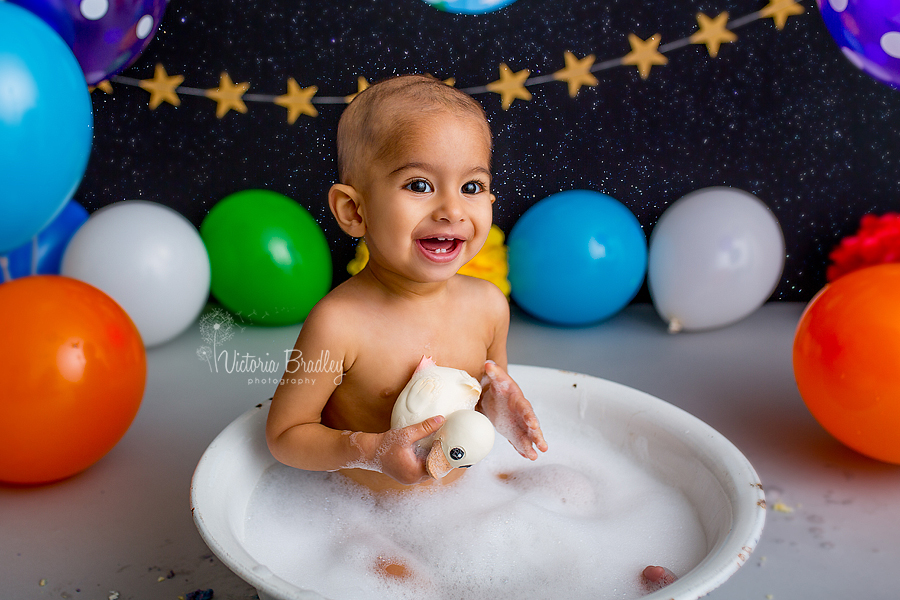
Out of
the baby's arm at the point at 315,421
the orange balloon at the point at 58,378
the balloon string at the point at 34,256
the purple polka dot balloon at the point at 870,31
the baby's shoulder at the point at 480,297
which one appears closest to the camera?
the baby's arm at the point at 315,421

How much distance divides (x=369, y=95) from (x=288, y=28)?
5.06 feet

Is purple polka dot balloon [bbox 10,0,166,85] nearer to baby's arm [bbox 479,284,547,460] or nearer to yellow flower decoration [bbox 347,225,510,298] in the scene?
yellow flower decoration [bbox 347,225,510,298]

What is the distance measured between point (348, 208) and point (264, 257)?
1249 millimetres

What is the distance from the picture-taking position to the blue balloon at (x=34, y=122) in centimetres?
149

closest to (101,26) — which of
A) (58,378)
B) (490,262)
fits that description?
(58,378)

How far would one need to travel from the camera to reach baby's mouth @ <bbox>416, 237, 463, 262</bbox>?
1161 mm

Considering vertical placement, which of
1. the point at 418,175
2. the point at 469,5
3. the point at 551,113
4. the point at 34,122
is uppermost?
the point at 469,5

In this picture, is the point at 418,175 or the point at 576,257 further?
the point at 576,257

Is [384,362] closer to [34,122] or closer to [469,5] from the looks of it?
[34,122]

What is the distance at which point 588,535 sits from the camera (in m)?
1.25

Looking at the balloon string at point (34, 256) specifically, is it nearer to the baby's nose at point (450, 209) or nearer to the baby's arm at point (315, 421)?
the baby's arm at point (315, 421)

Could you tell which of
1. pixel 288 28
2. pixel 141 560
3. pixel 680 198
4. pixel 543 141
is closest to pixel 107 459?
pixel 141 560

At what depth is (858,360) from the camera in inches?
61.6

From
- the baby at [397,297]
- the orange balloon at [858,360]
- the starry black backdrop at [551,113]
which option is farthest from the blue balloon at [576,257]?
the baby at [397,297]
